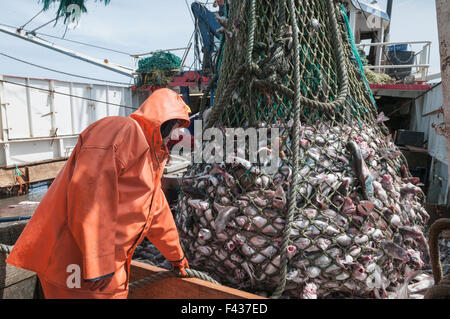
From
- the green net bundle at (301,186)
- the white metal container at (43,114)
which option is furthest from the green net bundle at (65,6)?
the green net bundle at (301,186)

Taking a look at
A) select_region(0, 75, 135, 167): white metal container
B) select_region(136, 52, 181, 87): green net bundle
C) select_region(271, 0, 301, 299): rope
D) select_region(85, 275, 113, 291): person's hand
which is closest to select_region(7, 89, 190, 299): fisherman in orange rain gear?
select_region(85, 275, 113, 291): person's hand

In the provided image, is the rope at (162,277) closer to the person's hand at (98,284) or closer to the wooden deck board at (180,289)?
the wooden deck board at (180,289)

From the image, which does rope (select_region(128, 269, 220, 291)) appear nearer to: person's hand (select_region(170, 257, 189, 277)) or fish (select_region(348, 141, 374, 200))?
person's hand (select_region(170, 257, 189, 277))

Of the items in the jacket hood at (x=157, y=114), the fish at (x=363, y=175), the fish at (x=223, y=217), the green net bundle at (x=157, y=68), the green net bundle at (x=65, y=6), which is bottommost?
the fish at (x=223, y=217)

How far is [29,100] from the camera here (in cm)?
857

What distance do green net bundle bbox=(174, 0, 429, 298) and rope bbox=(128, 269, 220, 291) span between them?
195 millimetres

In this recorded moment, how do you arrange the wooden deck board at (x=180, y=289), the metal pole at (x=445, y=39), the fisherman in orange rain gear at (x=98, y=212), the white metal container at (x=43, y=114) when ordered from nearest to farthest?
1. the metal pole at (x=445, y=39)
2. the fisherman in orange rain gear at (x=98, y=212)
3. the wooden deck board at (x=180, y=289)
4. the white metal container at (x=43, y=114)

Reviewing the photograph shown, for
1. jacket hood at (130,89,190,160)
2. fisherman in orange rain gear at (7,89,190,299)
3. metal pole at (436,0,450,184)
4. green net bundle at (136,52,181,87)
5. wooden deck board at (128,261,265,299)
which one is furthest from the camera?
green net bundle at (136,52,181,87)

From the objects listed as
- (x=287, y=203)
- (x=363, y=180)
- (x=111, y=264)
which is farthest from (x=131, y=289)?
(x=363, y=180)

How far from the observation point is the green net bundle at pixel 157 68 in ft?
37.4

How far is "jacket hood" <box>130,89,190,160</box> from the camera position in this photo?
1.68 meters

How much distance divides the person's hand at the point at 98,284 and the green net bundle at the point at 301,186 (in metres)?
0.74

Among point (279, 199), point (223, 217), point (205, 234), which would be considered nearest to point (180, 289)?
point (205, 234)
